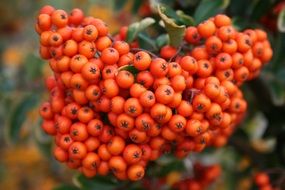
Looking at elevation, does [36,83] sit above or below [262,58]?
below

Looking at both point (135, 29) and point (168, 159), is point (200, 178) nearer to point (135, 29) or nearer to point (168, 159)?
point (168, 159)

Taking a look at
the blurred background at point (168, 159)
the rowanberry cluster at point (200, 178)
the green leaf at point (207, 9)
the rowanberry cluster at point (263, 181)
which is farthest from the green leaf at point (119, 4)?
the rowanberry cluster at point (263, 181)

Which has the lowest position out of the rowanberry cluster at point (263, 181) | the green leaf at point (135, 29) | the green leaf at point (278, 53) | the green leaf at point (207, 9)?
the rowanberry cluster at point (263, 181)

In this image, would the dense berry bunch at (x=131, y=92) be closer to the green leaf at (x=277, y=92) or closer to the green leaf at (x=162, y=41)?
the green leaf at (x=162, y=41)

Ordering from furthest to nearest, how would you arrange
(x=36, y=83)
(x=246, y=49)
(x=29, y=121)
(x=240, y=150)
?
(x=29, y=121)
(x=36, y=83)
(x=240, y=150)
(x=246, y=49)

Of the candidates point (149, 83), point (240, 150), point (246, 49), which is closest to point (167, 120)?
point (149, 83)

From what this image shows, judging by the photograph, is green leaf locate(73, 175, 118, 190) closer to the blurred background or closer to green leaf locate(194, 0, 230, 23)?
the blurred background

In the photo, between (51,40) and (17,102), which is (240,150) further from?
(51,40)

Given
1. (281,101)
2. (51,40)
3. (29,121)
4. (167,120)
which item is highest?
(51,40)
